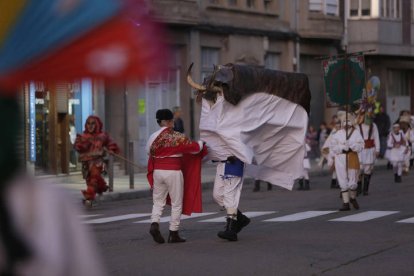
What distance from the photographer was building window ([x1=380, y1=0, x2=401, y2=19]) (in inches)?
1847

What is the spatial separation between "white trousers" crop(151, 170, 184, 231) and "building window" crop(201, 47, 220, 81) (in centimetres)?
2282

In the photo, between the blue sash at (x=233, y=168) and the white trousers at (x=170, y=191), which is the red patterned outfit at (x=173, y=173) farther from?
the blue sash at (x=233, y=168)

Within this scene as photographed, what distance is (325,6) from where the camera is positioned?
144ft

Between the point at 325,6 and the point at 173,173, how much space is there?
31.1 m

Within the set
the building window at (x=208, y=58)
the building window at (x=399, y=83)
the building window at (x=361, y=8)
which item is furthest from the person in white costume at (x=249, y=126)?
the building window at (x=399, y=83)

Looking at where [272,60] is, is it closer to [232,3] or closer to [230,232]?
[232,3]

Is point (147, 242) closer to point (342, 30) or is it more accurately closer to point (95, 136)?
point (95, 136)

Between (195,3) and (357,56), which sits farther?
(195,3)

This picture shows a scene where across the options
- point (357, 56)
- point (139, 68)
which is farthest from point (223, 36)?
point (139, 68)

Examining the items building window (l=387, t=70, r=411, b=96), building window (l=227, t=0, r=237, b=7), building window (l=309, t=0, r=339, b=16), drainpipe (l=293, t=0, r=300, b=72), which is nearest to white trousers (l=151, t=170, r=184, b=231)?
building window (l=227, t=0, r=237, b=7)

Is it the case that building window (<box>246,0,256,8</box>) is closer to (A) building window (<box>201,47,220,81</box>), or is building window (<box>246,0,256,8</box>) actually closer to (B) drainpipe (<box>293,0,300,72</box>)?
(A) building window (<box>201,47,220,81</box>)

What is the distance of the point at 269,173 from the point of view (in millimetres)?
15859

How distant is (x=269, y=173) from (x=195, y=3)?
64.1ft

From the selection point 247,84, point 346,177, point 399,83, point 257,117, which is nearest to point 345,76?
point 346,177
